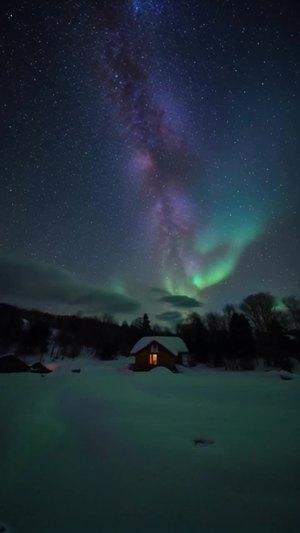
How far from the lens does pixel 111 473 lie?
21.9 ft

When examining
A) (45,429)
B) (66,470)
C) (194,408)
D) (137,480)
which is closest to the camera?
(137,480)

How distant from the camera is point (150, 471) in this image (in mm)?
6707

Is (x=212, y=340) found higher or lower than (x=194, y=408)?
higher

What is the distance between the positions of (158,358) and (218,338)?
16.6 metres

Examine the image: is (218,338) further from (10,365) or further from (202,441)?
(202,441)

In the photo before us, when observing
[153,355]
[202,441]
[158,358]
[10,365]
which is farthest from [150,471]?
[10,365]

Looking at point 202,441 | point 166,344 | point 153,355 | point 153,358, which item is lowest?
point 202,441

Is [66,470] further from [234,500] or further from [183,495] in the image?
[234,500]

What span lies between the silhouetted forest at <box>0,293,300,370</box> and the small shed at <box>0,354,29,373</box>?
2441 centimetres

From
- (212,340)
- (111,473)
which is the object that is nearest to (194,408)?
(111,473)

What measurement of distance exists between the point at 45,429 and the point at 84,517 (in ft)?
21.6

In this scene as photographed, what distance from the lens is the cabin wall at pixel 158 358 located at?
144 feet

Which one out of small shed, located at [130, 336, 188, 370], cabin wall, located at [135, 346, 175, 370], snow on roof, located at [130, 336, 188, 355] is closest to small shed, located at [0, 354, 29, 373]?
snow on roof, located at [130, 336, 188, 355]

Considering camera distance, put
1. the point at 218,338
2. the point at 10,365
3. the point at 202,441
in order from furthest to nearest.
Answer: the point at 218,338 → the point at 10,365 → the point at 202,441
